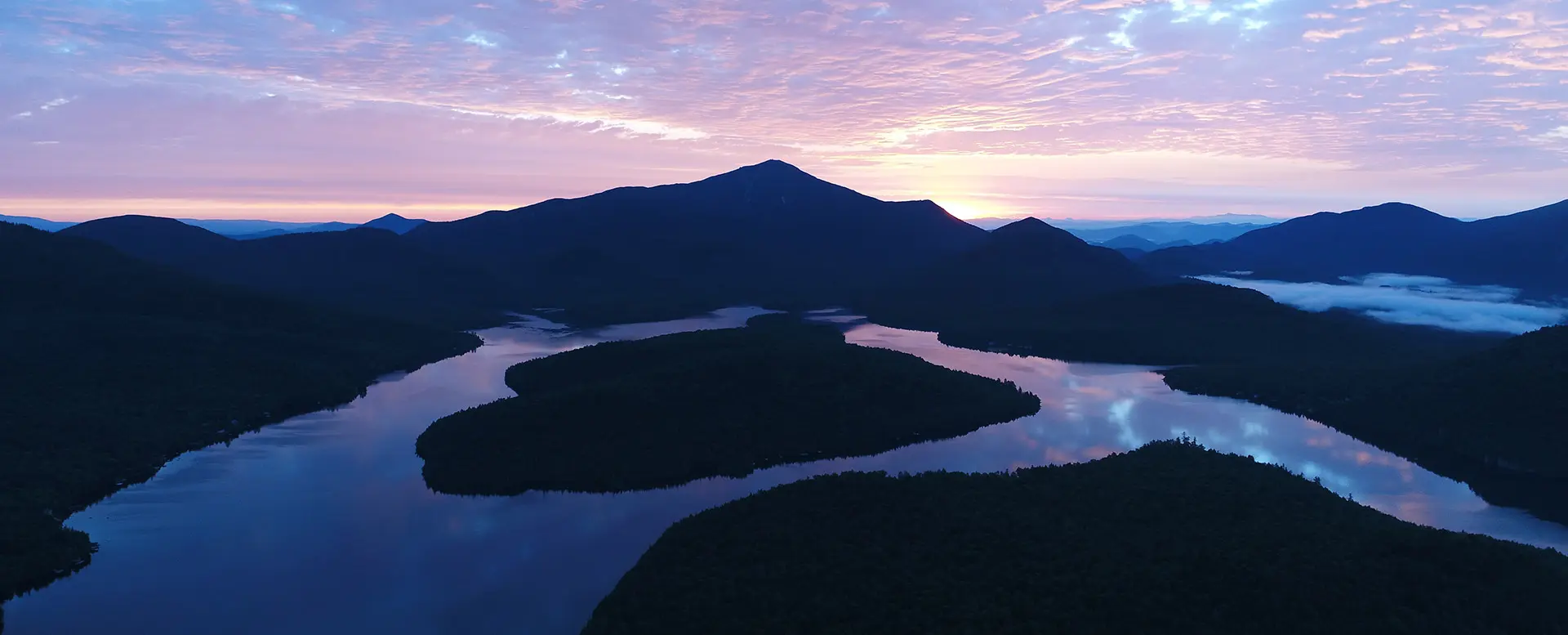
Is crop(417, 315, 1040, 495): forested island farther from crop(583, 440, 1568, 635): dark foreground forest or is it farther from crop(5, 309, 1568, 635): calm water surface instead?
crop(583, 440, 1568, 635): dark foreground forest

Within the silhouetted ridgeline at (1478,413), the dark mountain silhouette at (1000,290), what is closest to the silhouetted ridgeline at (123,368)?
the silhouetted ridgeline at (1478,413)

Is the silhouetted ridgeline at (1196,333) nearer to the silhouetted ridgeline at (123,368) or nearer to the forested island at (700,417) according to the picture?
the forested island at (700,417)

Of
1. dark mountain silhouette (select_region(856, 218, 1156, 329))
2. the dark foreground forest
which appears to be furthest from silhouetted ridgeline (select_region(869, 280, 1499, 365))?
the dark foreground forest

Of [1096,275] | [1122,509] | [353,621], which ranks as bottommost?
[353,621]

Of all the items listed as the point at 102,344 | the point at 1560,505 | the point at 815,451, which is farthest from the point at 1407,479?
the point at 102,344

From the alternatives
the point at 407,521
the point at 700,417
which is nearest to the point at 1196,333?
the point at 700,417

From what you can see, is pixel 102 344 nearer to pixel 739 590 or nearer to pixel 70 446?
pixel 70 446
